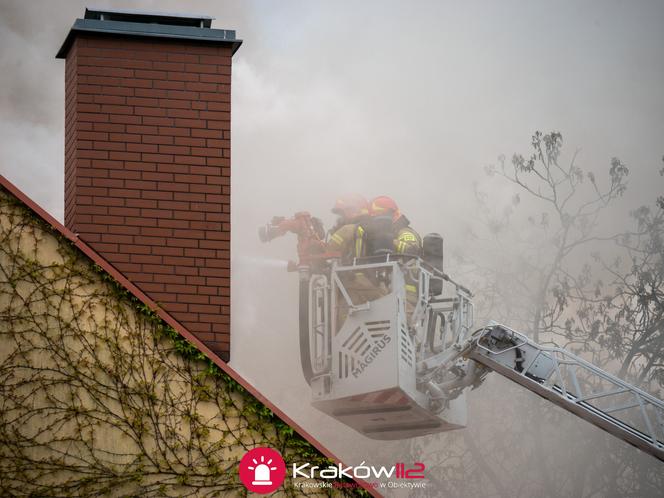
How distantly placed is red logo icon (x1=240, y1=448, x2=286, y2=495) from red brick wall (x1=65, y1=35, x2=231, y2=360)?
1136 millimetres

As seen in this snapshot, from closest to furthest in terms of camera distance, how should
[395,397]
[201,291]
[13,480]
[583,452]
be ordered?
[13,480] < [201,291] < [395,397] < [583,452]

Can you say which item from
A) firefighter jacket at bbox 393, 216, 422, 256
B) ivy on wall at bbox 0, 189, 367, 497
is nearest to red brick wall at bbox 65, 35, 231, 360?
ivy on wall at bbox 0, 189, 367, 497

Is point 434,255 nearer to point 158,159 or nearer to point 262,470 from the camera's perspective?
point 158,159

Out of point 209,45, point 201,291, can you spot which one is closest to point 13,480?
point 201,291

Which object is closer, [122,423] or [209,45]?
[122,423]

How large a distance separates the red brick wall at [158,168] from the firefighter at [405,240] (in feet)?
19.1

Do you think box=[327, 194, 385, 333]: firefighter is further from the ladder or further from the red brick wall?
the red brick wall

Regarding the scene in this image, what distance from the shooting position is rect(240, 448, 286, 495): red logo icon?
646 cm

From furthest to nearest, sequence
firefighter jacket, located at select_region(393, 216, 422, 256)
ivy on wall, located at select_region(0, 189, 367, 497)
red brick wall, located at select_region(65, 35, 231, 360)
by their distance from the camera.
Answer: firefighter jacket, located at select_region(393, 216, 422, 256), red brick wall, located at select_region(65, 35, 231, 360), ivy on wall, located at select_region(0, 189, 367, 497)

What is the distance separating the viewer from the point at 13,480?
632cm

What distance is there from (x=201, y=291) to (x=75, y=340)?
1200 mm

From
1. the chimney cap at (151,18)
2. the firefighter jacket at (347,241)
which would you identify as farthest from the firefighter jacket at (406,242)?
the chimney cap at (151,18)

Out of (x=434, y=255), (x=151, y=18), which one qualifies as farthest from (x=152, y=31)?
(x=434, y=255)

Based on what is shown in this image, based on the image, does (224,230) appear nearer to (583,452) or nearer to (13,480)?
(13,480)
